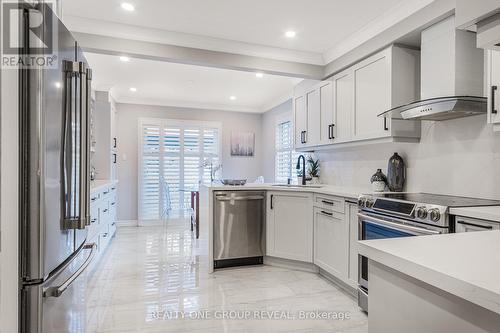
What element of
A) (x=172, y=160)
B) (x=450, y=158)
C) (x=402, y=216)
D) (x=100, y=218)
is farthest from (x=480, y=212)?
(x=172, y=160)

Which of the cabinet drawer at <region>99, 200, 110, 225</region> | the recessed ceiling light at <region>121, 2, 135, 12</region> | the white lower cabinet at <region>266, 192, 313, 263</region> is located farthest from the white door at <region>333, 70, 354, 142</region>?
the cabinet drawer at <region>99, 200, 110, 225</region>

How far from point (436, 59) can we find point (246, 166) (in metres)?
4.80

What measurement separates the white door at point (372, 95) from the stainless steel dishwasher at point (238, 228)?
142 centimetres

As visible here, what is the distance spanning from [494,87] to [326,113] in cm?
179

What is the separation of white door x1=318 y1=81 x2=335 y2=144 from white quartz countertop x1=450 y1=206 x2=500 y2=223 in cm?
184

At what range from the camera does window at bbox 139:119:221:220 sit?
595cm

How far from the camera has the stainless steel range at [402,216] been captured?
178cm

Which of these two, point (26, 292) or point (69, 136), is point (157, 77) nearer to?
point (69, 136)

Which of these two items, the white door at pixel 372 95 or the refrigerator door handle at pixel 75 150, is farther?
the white door at pixel 372 95

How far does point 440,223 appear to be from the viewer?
69.6 inches

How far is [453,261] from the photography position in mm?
733

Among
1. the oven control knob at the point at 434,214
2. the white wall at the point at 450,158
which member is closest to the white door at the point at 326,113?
the white wall at the point at 450,158

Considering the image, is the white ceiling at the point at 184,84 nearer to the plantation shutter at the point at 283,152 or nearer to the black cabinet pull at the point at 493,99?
the plantation shutter at the point at 283,152

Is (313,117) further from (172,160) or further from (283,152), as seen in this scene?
(172,160)
